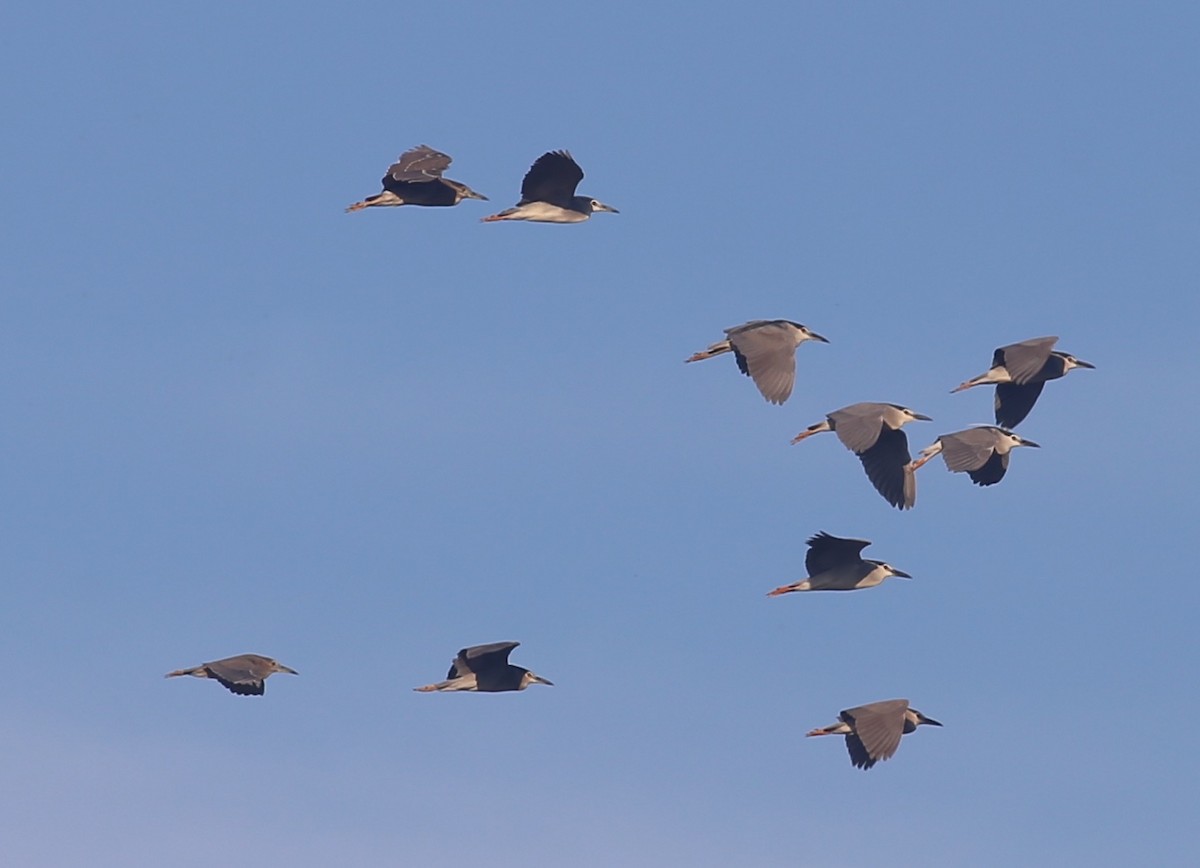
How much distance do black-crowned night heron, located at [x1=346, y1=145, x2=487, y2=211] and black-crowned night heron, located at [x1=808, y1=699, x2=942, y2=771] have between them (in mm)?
8817

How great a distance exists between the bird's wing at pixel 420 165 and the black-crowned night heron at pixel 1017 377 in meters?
7.36

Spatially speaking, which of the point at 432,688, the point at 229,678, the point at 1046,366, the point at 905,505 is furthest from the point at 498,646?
the point at 1046,366

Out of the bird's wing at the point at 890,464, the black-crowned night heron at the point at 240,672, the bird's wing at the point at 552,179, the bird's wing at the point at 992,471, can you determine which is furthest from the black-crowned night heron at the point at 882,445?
the black-crowned night heron at the point at 240,672

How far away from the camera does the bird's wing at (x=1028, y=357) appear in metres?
30.2

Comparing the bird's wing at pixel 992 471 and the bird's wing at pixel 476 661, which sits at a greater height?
the bird's wing at pixel 992 471

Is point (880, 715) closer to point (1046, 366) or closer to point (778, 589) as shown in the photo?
point (778, 589)

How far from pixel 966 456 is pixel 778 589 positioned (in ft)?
9.63

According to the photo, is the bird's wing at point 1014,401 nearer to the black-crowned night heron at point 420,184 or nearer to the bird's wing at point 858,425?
the bird's wing at point 858,425

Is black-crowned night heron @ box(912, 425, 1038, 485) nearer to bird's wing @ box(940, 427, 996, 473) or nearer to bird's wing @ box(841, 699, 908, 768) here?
bird's wing @ box(940, 427, 996, 473)

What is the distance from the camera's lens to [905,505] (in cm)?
2752

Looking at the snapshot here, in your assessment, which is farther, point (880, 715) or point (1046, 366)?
point (1046, 366)

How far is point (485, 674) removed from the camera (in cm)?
2970

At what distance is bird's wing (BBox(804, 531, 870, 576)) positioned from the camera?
28375 millimetres

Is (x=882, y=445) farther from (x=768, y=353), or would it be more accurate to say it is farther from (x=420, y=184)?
(x=420, y=184)
